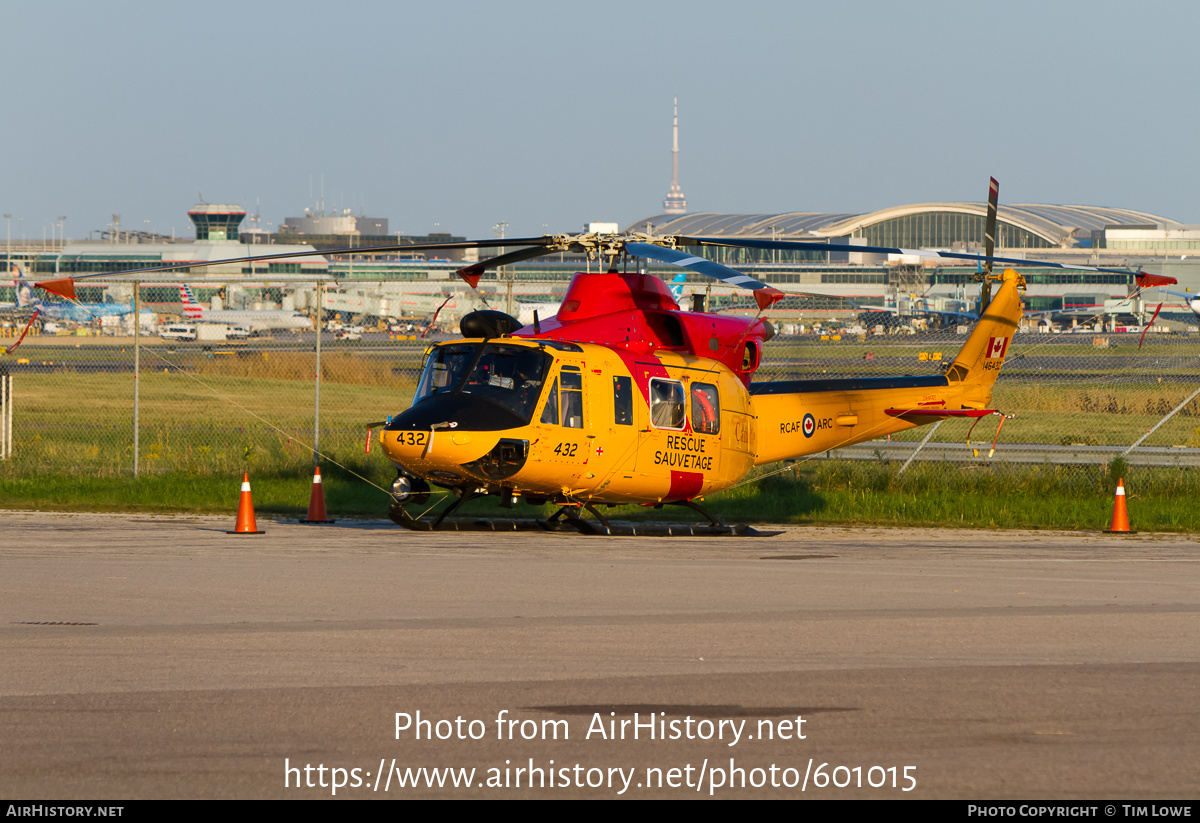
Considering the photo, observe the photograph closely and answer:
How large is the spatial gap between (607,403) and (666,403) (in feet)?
2.88

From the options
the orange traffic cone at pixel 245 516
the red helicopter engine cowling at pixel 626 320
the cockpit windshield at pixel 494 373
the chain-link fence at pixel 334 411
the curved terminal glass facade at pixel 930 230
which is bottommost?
the orange traffic cone at pixel 245 516

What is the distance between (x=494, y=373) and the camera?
45.4 feet

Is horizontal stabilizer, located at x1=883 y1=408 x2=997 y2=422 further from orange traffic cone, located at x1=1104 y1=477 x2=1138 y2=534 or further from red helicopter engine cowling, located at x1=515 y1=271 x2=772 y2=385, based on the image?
red helicopter engine cowling, located at x1=515 y1=271 x2=772 y2=385

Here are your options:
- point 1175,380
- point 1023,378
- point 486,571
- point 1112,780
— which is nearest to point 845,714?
point 1112,780

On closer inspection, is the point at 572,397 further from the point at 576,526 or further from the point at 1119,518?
the point at 1119,518

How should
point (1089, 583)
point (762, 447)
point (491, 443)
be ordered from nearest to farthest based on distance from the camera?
point (1089, 583)
point (491, 443)
point (762, 447)

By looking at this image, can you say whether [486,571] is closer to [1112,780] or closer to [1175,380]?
[1112,780]

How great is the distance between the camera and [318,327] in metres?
19.6

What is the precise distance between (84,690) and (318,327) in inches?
511

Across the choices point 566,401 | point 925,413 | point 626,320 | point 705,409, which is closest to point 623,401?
point 566,401

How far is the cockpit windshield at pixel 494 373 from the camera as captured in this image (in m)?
13.8

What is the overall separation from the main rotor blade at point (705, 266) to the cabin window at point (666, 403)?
1.51 metres

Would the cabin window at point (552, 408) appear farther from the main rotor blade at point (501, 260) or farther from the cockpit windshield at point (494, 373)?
the main rotor blade at point (501, 260)

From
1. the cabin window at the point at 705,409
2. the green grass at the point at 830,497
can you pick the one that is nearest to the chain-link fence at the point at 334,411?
the green grass at the point at 830,497
